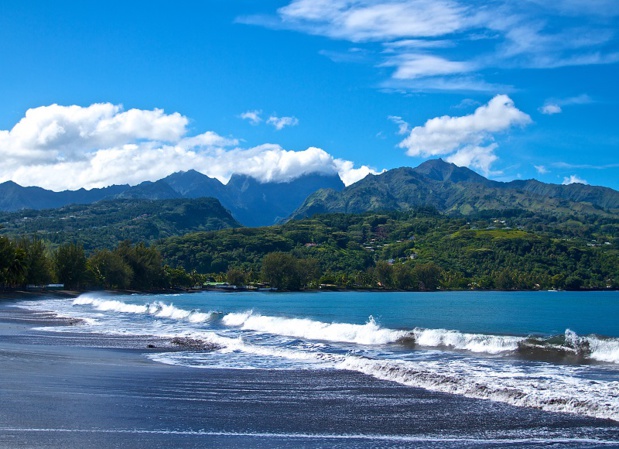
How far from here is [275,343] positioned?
3722 centimetres

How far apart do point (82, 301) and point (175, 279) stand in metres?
96.6

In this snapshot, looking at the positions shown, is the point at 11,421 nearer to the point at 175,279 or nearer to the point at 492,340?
the point at 492,340

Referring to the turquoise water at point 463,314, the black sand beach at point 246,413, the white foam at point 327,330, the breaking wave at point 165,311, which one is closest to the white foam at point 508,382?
the black sand beach at point 246,413

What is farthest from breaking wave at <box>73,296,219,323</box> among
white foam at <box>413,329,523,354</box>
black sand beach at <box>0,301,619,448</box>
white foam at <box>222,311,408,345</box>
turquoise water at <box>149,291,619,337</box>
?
black sand beach at <box>0,301,619,448</box>

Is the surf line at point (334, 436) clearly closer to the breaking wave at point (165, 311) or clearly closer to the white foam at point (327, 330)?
the white foam at point (327, 330)

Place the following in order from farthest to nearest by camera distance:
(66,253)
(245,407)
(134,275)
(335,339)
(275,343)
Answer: (134,275) → (66,253) → (335,339) → (275,343) → (245,407)

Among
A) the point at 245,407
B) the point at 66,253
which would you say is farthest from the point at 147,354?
the point at 66,253

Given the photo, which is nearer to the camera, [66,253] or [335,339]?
[335,339]

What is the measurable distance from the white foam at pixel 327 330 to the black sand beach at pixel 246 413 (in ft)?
49.7

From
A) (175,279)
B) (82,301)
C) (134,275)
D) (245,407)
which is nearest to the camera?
(245,407)

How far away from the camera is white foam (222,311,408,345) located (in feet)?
129

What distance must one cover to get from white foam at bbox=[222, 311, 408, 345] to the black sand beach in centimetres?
1516

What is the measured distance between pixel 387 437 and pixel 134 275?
526 feet

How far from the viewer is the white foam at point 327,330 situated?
129 feet
